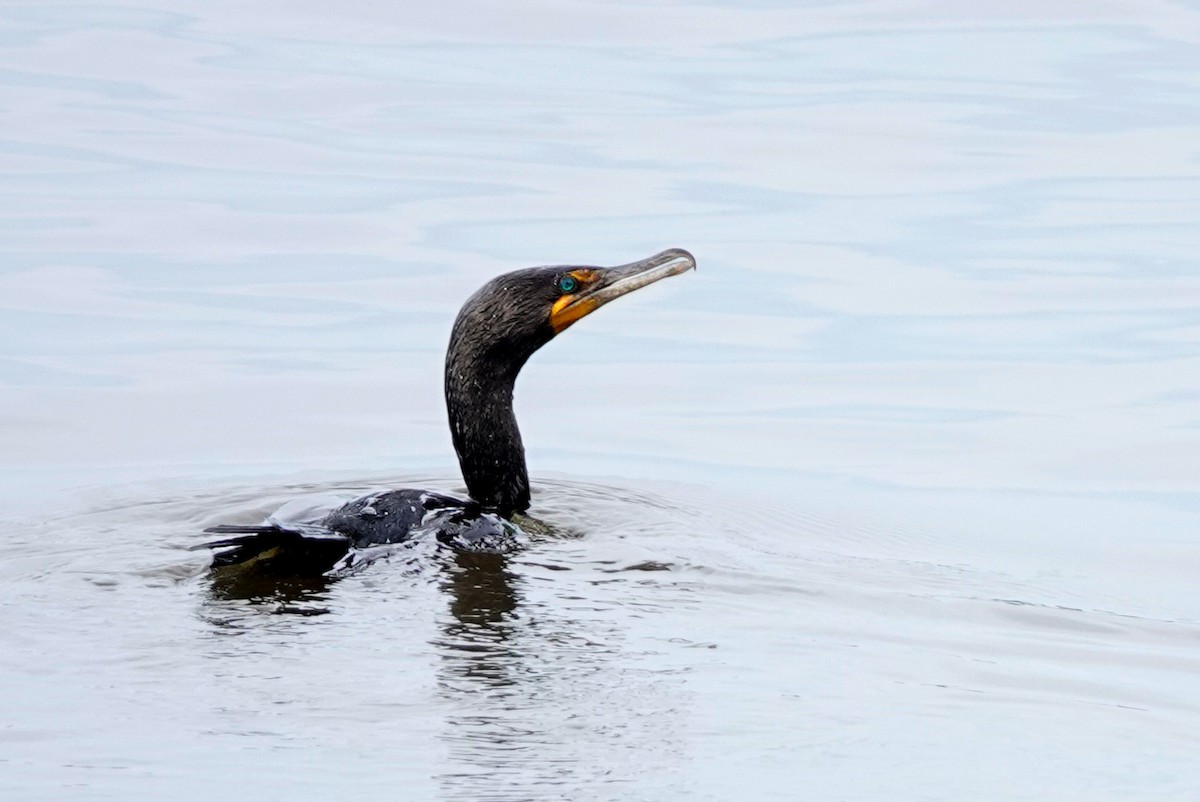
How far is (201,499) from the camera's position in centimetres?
830

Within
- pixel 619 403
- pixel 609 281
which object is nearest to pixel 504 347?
pixel 609 281

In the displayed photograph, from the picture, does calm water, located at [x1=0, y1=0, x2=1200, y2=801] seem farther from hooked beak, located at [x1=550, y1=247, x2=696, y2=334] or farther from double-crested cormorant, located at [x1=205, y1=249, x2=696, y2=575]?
hooked beak, located at [x1=550, y1=247, x2=696, y2=334]

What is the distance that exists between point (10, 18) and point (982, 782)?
20365 millimetres

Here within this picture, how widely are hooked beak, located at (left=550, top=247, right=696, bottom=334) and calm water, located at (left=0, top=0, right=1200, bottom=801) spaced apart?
2.61ft

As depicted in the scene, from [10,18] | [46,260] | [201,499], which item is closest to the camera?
[201,499]

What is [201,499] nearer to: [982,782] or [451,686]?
[451,686]

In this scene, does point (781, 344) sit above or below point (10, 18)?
below

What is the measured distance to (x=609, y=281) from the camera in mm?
8297

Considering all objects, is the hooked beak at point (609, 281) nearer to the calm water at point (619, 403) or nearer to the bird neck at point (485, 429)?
the bird neck at point (485, 429)

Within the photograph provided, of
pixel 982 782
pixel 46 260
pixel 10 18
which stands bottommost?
pixel 982 782

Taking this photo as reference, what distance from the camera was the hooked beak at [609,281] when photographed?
8203 mm

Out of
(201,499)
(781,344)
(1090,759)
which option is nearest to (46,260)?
(781,344)

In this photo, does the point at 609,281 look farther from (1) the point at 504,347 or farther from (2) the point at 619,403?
(2) the point at 619,403

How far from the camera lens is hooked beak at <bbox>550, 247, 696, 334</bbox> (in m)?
8.20
